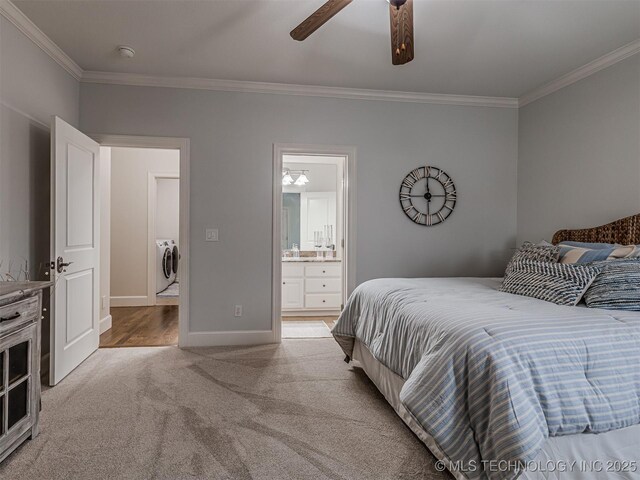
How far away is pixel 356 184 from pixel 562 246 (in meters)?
1.88

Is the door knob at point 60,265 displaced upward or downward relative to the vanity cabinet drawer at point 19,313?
upward

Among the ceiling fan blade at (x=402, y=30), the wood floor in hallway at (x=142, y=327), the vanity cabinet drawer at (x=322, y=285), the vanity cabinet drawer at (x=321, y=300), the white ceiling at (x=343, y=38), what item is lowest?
the wood floor in hallway at (x=142, y=327)

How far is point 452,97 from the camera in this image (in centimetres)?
409

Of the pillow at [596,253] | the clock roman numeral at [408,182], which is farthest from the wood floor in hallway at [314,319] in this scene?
the pillow at [596,253]

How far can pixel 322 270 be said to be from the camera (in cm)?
524

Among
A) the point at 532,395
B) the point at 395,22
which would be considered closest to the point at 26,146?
the point at 395,22

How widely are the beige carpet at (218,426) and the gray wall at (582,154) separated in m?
2.37

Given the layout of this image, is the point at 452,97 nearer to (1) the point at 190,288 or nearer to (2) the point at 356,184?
(2) the point at 356,184

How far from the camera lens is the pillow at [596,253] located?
8.09 ft

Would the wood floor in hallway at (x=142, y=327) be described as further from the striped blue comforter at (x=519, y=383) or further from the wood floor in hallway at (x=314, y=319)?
the striped blue comforter at (x=519, y=383)

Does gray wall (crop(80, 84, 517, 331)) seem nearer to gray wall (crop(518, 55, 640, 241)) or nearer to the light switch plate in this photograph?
the light switch plate

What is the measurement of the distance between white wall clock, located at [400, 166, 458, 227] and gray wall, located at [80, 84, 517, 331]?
8 cm

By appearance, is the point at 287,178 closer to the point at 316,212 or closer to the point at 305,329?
the point at 316,212

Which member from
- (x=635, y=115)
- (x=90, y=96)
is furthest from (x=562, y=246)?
(x=90, y=96)
